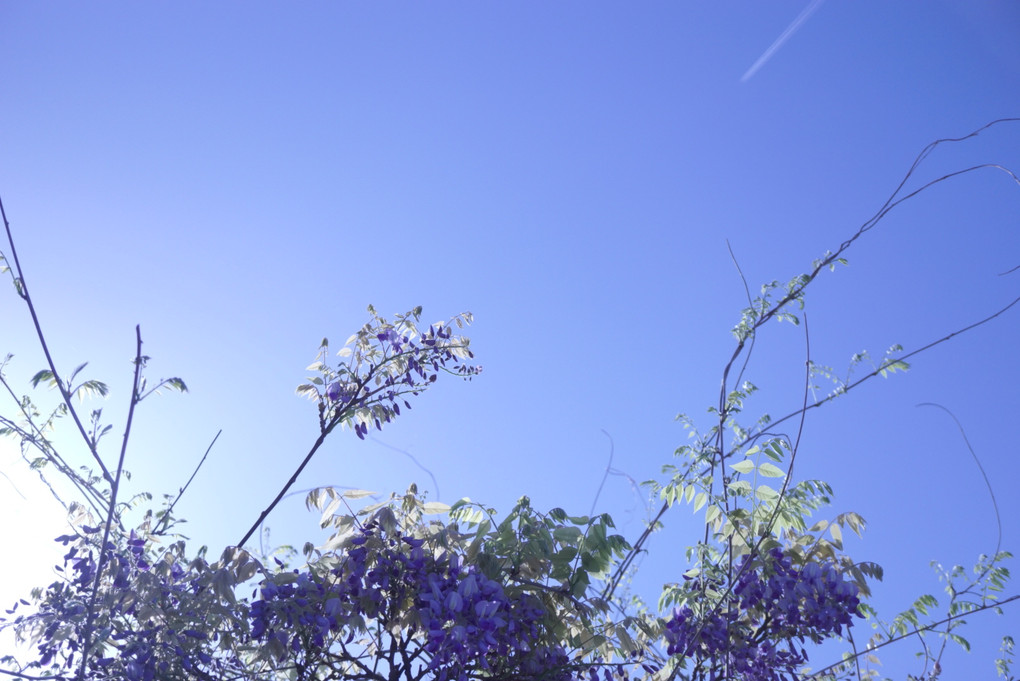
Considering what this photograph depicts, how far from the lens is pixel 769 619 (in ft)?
8.87

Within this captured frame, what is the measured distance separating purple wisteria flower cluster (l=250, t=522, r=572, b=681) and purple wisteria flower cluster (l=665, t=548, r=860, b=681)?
0.55 m

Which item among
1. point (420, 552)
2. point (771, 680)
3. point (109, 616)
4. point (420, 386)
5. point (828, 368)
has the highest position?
point (420, 386)

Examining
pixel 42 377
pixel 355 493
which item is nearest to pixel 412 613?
pixel 355 493

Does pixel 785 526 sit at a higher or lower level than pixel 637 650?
higher

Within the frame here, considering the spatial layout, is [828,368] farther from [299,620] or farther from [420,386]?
[299,620]

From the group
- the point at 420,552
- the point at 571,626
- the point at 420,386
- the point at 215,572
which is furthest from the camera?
the point at 420,386

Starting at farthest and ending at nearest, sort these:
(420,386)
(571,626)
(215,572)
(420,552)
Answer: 1. (420,386)
2. (571,626)
3. (420,552)
4. (215,572)

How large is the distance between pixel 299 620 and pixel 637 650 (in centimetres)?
127

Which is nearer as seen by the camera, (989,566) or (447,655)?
(447,655)

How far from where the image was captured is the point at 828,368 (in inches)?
108

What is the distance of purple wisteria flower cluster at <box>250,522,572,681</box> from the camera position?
7.54 ft

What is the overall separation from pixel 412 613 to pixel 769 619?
1.33 metres

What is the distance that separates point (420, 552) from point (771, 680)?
4.64ft

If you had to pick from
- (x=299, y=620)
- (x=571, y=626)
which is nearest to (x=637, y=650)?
(x=571, y=626)
